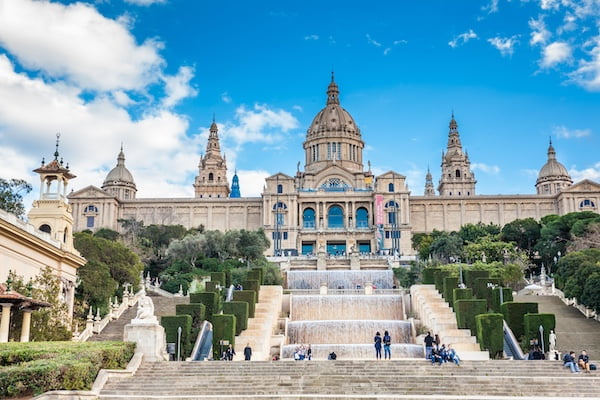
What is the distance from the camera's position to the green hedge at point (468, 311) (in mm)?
40969

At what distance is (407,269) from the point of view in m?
72.5

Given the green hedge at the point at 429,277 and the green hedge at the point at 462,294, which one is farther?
the green hedge at the point at 429,277

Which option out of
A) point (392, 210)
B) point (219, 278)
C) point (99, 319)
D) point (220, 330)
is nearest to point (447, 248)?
point (392, 210)

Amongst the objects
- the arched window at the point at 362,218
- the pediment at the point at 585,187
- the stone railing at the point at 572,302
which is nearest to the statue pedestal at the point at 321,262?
the stone railing at the point at 572,302

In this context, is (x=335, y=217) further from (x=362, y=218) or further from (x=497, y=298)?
(x=497, y=298)

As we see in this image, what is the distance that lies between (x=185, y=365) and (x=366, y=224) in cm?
7630

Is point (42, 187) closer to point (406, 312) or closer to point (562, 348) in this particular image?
point (406, 312)

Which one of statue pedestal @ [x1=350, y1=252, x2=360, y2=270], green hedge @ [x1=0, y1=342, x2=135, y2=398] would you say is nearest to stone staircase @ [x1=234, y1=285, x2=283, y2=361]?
green hedge @ [x1=0, y1=342, x2=135, y2=398]

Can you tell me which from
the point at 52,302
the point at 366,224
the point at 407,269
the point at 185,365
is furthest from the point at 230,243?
the point at 185,365

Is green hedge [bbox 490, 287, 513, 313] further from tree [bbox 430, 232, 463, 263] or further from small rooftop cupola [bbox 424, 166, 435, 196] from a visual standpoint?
small rooftop cupola [bbox 424, 166, 435, 196]

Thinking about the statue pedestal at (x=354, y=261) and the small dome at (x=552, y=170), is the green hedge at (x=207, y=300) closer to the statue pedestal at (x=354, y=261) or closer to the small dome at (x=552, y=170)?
the statue pedestal at (x=354, y=261)

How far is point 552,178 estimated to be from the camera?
121 metres

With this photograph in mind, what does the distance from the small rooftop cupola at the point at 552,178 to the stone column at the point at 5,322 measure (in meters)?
103

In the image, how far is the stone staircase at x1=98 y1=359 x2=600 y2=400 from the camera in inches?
1002
